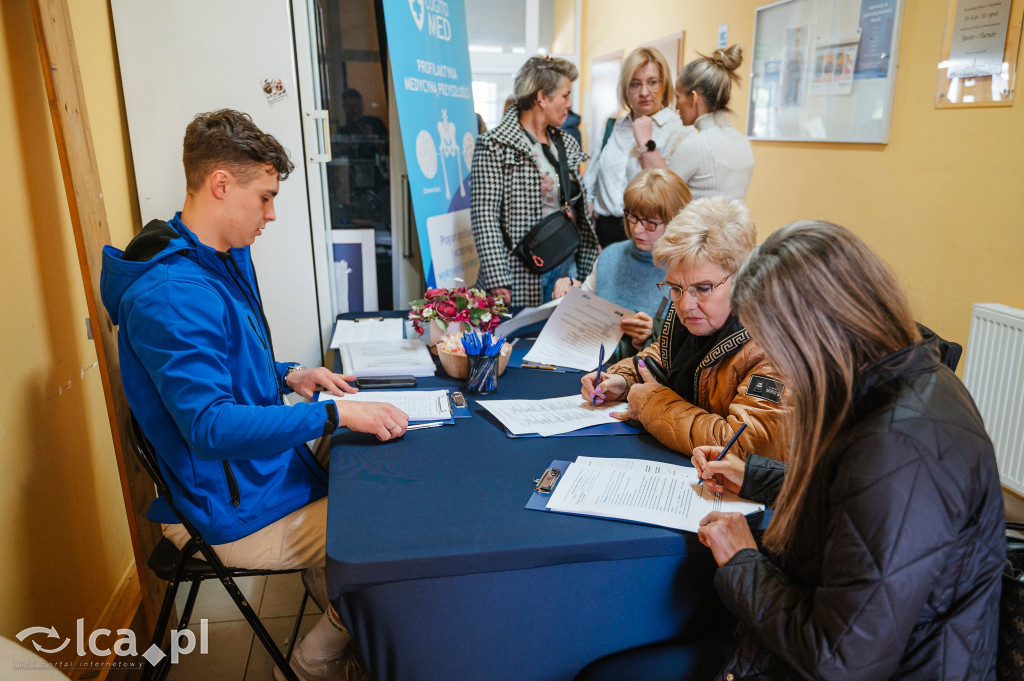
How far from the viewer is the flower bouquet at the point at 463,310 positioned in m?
1.99

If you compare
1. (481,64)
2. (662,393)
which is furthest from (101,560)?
(481,64)

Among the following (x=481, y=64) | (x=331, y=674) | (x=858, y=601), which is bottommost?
(x=331, y=674)

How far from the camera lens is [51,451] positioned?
170 cm

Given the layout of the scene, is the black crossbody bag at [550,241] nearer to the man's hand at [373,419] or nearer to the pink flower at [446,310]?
the pink flower at [446,310]

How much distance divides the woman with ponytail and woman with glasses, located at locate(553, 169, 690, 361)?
28.3 inches

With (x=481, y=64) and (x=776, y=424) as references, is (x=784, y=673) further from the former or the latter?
→ (x=481, y=64)

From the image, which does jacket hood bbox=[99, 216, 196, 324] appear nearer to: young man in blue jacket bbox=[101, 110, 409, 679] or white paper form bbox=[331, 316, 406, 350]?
young man in blue jacket bbox=[101, 110, 409, 679]

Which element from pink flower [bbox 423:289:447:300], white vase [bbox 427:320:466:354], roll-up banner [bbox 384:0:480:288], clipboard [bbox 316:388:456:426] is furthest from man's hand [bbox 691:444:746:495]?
roll-up banner [bbox 384:0:480:288]

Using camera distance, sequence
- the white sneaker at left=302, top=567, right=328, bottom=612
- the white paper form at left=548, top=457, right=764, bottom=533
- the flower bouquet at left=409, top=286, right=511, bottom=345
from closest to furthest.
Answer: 1. the white paper form at left=548, top=457, right=764, bottom=533
2. the white sneaker at left=302, top=567, right=328, bottom=612
3. the flower bouquet at left=409, top=286, right=511, bottom=345

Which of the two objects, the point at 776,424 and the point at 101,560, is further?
the point at 101,560

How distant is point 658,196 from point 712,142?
878mm

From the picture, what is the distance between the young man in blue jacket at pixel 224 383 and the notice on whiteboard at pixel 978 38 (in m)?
2.60

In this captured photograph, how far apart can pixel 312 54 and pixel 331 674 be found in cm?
207

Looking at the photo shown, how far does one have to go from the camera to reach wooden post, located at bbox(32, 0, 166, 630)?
164 centimetres
